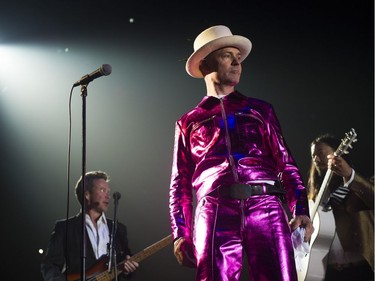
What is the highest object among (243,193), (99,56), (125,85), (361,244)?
(99,56)

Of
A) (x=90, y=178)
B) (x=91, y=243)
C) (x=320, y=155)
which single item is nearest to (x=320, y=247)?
(x=320, y=155)

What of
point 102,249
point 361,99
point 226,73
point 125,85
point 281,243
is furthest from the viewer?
point 361,99

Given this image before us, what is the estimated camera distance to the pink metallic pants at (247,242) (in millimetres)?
1846

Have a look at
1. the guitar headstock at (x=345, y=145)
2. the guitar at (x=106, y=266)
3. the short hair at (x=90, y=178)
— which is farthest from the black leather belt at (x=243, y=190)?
the guitar headstock at (x=345, y=145)

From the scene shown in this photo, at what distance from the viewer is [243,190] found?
190 cm

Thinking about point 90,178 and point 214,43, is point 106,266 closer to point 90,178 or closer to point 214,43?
point 90,178

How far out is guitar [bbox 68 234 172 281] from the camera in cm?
332

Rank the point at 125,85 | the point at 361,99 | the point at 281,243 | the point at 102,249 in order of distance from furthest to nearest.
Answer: the point at 361,99 < the point at 125,85 < the point at 102,249 < the point at 281,243

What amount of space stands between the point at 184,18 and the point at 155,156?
1086 mm

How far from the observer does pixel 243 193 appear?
1.89m

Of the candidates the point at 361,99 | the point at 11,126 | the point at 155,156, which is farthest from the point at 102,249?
the point at 361,99

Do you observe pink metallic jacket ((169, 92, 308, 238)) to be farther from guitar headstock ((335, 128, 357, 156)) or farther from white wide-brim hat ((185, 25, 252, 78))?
guitar headstock ((335, 128, 357, 156))

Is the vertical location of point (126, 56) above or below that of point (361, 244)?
above

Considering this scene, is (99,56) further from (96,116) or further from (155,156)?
(155,156)
